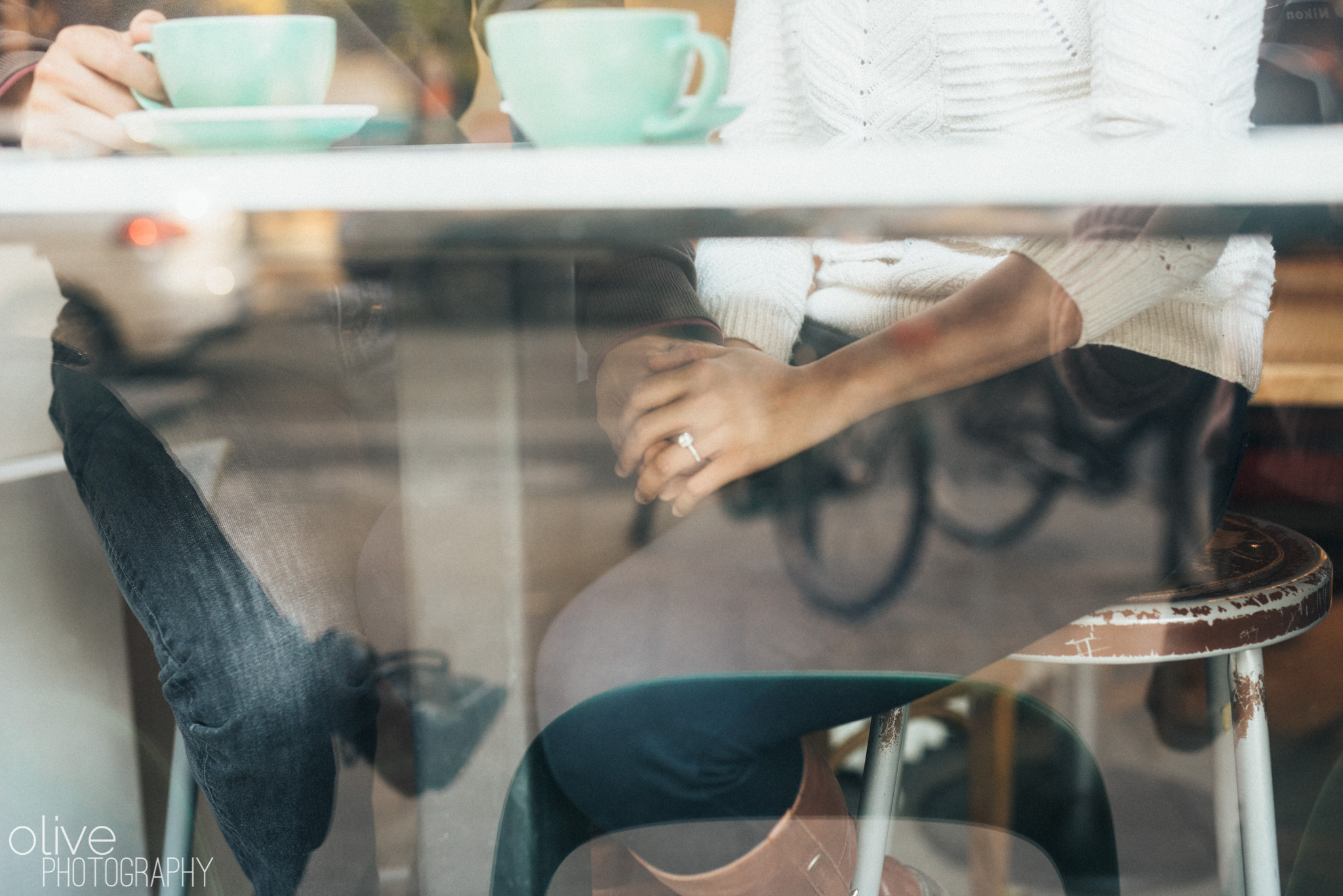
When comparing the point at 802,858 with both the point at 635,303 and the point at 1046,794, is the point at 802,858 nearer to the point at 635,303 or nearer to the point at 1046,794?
the point at 635,303

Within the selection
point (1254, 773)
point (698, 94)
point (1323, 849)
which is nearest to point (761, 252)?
point (698, 94)

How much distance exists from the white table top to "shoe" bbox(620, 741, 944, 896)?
34cm

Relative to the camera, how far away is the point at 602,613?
1.57ft

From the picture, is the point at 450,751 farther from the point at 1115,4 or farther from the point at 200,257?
the point at 1115,4

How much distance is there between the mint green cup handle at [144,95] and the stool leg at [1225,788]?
2.38 ft

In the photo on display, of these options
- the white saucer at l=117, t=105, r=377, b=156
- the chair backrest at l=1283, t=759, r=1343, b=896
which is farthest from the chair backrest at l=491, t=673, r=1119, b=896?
the white saucer at l=117, t=105, r=377, b=156

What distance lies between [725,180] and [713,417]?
19 cm

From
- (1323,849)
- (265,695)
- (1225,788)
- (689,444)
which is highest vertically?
(689,444)

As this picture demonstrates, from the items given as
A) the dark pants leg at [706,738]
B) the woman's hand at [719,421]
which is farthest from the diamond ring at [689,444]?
the dark pants leg at [706,738]

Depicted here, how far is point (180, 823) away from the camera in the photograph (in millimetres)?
710

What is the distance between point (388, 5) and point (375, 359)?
215 mm

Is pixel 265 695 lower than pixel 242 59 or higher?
lower

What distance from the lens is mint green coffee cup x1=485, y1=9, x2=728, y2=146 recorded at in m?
0.29

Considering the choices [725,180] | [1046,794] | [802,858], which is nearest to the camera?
[725,180]
